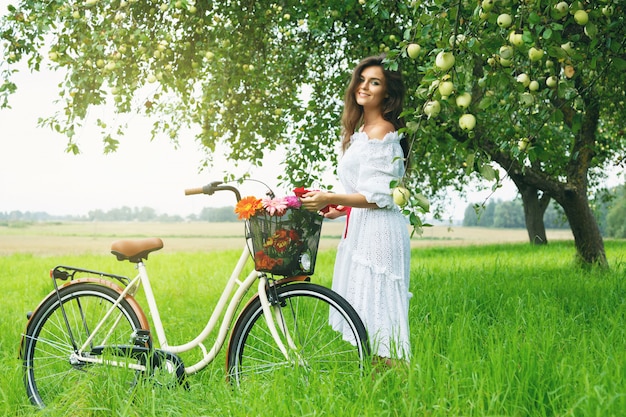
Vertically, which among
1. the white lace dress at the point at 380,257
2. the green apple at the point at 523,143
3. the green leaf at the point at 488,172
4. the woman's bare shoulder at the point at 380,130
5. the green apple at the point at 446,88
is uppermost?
the green apple at the point at 446,88

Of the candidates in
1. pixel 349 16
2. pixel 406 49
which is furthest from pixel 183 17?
pixel 406 49

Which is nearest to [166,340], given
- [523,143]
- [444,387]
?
[444,387]

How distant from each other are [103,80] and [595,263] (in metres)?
7.36

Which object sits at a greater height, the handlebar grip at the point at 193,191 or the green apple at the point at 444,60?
the green apple at the point at 444,60

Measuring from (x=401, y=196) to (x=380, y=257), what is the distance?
0.76 metres

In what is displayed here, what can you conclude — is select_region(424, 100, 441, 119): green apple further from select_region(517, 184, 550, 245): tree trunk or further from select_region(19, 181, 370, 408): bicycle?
select_region(517, 184, 550, 245): tree trunk

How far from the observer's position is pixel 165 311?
24.3ft

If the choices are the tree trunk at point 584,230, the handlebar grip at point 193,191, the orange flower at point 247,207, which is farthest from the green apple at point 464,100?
the tree trunk at point 584,230

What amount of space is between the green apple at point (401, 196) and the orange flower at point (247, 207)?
2.39 feet

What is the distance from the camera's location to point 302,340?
354 cm

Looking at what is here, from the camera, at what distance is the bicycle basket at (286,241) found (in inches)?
125

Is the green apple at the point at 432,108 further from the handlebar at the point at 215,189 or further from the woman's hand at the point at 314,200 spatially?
the handlebar at the point at 215,189

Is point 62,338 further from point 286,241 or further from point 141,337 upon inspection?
point 286,241

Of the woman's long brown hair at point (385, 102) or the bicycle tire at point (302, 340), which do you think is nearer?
the bicycle tire at point (302, 340)
